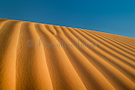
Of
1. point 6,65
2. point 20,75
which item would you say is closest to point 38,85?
point 20,75

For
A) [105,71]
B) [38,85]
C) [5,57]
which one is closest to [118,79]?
[105,71]

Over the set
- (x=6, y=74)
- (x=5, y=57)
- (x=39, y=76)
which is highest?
(x=5, y=57)

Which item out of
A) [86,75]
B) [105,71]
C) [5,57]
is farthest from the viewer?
[105,71]

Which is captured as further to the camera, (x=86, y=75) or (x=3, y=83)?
(x=86, y=75)

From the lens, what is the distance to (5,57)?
0.77 m

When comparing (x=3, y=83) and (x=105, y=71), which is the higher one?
(x=3, y=83)

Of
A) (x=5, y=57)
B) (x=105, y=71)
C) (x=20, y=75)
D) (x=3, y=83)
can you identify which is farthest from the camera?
(x=105, y=71)

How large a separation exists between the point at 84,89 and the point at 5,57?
36.3 inches

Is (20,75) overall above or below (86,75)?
above

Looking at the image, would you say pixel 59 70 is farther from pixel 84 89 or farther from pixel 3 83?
pixel 3 83

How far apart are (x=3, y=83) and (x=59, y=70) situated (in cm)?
50

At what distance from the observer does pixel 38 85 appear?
62 centimetres

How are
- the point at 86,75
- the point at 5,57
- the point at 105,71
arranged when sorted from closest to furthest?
1. the point at 5,57
2. the point at 86,75
3. the point at 105,71

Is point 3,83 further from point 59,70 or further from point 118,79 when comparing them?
point 118,79
